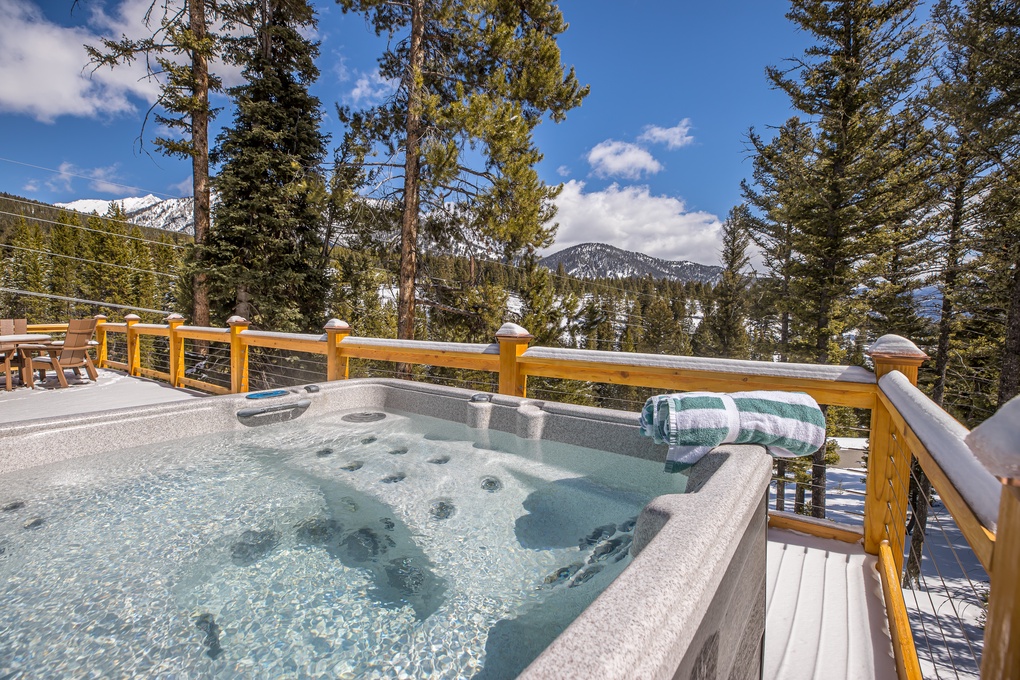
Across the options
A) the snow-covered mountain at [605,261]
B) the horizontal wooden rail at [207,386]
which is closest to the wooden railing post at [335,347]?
the horizontal wooden rail at [207,386]

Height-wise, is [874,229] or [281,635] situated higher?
[874,229]

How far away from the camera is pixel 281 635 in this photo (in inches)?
43.9

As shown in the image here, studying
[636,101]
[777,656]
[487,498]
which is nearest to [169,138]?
[487,498]

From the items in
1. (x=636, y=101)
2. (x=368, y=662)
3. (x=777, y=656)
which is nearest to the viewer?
(x=368, y=662)

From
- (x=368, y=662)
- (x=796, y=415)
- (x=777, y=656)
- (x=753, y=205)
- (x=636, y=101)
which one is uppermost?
(x=636, y=101)

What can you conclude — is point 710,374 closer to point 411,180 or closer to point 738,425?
point 738,425

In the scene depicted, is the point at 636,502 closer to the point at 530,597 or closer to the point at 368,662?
the point at 530,597

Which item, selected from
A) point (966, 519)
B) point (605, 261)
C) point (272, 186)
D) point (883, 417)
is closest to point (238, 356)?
point (272, 186)

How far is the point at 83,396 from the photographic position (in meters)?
4.90

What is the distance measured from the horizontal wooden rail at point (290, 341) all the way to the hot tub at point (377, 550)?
131cm

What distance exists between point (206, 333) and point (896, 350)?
5997 millimetres

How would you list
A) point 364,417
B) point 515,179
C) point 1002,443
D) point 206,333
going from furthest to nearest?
point 515,179, point 206,333, point 364,417, point 1002,443

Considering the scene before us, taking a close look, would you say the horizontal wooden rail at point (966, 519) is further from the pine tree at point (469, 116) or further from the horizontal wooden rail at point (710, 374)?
the pine tree at point (469, 116)

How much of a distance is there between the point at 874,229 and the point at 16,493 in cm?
1233
